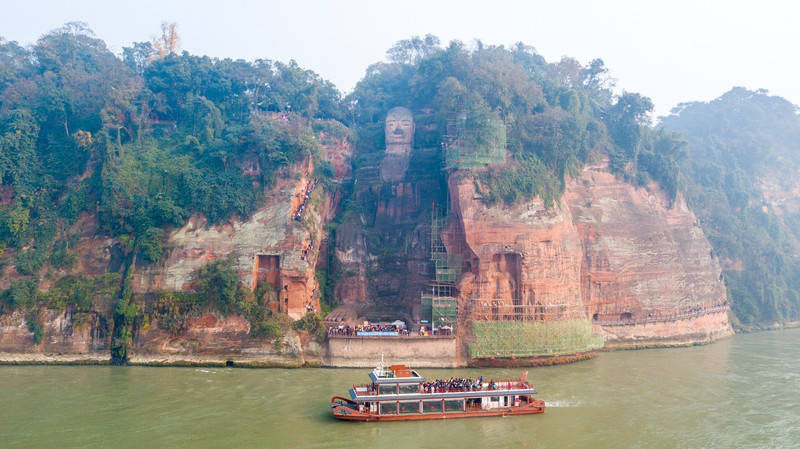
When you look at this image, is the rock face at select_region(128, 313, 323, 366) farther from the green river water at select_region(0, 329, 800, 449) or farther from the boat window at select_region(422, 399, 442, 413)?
the boat window at select_region(422, 399, 442, 413)

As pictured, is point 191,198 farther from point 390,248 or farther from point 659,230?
point 659,230

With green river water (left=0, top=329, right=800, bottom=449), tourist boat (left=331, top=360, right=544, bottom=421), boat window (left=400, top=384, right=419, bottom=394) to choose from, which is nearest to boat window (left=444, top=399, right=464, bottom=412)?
tourist boat (left=331, top=360, right=544, bottom=421)

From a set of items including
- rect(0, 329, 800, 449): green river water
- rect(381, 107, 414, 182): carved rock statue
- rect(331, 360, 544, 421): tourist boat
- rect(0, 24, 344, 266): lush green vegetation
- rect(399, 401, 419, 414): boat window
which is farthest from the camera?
rect(381, 107, 414, 182): carved rock statue

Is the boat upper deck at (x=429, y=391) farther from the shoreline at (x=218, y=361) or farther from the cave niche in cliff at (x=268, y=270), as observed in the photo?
the cave niche in cliff at (x=268, y=270)

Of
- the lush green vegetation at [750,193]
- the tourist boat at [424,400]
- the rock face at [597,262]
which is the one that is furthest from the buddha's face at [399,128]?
the tourist boat at [424,400]

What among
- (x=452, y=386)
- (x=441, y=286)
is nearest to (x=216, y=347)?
(x=441, y=286)

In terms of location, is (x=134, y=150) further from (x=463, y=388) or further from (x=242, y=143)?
(x=463, y=388)

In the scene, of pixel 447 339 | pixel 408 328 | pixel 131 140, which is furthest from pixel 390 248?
pixel 131 140
